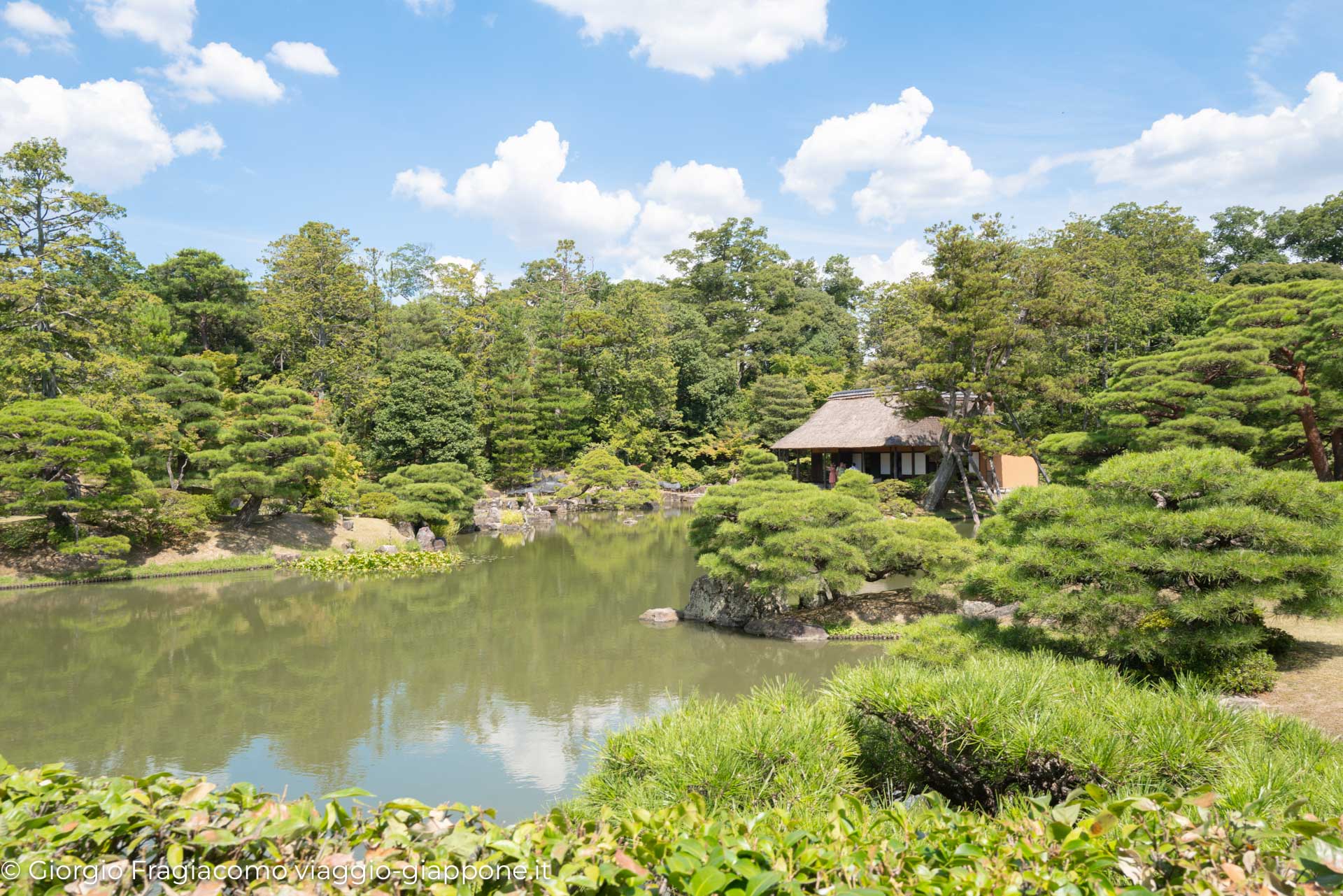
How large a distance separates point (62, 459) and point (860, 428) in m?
18.0

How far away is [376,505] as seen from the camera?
1730cm

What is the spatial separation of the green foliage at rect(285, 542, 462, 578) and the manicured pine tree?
373cm

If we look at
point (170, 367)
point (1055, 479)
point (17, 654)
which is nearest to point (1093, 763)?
point (1055, 479)

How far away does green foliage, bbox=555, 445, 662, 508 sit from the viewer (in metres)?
23.2

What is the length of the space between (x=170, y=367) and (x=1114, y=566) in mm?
18660

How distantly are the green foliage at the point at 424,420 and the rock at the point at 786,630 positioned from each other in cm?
1480

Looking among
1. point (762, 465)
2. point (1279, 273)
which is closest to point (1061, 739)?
point (762, 465)

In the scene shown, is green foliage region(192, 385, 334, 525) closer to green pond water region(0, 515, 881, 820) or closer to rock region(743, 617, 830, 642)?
green pond water region(0, 515, 881, 820)

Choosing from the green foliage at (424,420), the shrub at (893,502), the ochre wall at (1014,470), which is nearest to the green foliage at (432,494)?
the green foliage at (424,420)

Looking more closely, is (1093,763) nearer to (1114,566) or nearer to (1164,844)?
(1164,844)

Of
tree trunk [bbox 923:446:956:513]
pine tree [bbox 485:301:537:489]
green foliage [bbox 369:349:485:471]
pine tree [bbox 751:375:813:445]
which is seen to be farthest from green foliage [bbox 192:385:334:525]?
pine tree [bbox 751:375:813:445]

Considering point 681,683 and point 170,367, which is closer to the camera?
point 681,683

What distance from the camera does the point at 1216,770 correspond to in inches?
109

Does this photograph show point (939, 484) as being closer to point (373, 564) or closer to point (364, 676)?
point (373, 564)
